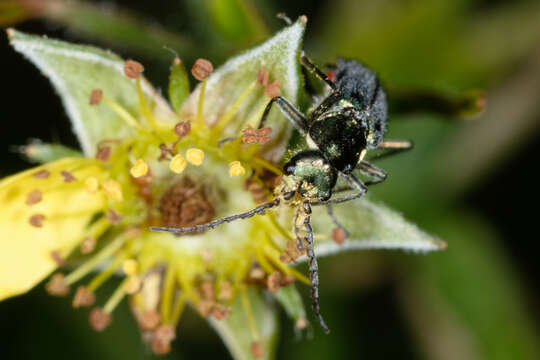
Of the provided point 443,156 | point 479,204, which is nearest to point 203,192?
point 443,156

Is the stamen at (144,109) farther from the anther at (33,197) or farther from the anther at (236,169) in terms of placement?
the anther at (33,197)

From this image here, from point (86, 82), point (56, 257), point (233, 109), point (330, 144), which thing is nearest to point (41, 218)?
point (56, 257)

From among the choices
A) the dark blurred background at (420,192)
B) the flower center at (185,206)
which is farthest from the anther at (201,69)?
the dark blurred background at (420,192)

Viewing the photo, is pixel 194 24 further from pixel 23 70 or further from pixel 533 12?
pixel 533 12

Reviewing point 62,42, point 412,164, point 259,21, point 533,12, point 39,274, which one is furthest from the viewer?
point 533,12

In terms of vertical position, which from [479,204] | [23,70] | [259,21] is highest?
[259,21]

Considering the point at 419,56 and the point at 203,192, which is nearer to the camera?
the point at 203,192

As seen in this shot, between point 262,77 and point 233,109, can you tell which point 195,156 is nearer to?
point 233,109

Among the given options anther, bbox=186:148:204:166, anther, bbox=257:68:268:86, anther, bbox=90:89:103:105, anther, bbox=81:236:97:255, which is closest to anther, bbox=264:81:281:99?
anther, bbox=257:68:268:86
